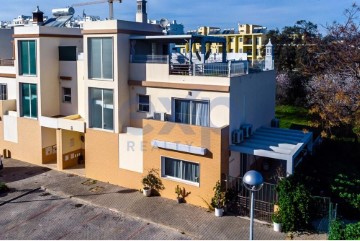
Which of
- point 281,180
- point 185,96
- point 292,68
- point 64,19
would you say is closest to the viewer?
point 281,180

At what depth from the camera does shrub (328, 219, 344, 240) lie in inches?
531

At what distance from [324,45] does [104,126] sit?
1278cm

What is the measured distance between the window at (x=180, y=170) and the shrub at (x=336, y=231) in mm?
6191

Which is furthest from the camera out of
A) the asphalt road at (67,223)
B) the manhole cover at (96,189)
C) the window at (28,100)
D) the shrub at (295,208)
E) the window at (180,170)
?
the window at (28,100)

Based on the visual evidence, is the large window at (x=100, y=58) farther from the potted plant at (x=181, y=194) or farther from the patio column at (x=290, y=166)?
the patio column at (x=290, y=166)

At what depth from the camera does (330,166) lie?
63.5 ft

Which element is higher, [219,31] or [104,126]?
[219,31]

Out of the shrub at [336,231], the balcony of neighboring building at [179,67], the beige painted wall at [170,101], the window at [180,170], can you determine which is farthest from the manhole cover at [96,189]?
the shrub at [336,231]

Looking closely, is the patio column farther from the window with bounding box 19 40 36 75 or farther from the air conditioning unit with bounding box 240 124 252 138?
the window with bounding box 19 40 36 75

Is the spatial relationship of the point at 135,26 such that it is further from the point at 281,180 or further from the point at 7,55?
the point at 7,55

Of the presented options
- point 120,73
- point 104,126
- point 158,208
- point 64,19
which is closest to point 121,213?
point 158,208

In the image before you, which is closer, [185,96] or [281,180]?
[281,180]

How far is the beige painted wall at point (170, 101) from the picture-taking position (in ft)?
58.1

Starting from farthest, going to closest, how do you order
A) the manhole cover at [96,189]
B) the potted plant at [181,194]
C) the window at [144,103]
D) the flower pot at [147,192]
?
the window at [144,103]
the manhole cover at [96,189]
the flower pot at [147,192]
the potted plant at [181,194]
